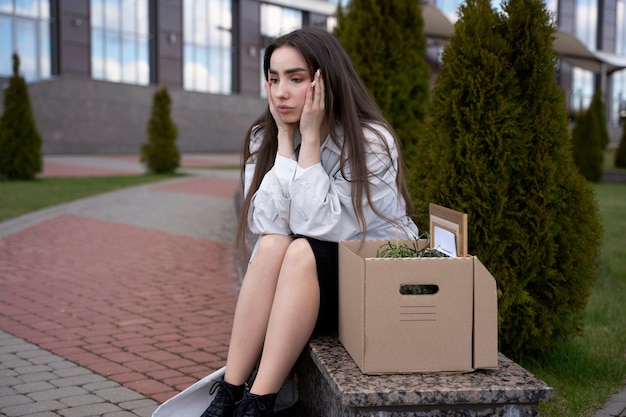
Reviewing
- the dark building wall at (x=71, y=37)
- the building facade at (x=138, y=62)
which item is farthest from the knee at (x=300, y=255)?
the dark building wall at (x=71, y=37)

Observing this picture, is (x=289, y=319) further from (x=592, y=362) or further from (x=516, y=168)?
(x=592, y=362)

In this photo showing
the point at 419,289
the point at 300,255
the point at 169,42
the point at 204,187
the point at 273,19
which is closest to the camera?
the point at 419,289

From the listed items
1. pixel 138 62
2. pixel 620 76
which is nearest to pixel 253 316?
pixel 138 62

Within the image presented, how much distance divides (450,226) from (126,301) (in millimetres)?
3471

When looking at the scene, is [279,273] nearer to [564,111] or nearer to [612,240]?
[564,111]

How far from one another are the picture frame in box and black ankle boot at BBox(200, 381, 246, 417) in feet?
3.13

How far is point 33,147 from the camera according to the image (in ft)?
52.7

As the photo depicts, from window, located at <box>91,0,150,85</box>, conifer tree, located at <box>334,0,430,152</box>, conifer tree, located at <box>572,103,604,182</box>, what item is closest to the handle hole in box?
conifer tree, located at <box>334,0,430,152</box>

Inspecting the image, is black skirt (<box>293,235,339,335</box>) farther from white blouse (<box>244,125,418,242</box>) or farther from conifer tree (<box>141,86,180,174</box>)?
conifer tree (<box>141,86,180,174</box>)

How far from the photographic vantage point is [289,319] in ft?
9.20

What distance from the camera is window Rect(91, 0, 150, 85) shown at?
1117 inches

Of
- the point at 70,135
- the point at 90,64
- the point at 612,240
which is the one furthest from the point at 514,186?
the point at 90,64

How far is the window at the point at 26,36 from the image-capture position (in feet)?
84.7

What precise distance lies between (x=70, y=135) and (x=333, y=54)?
2399 cm
